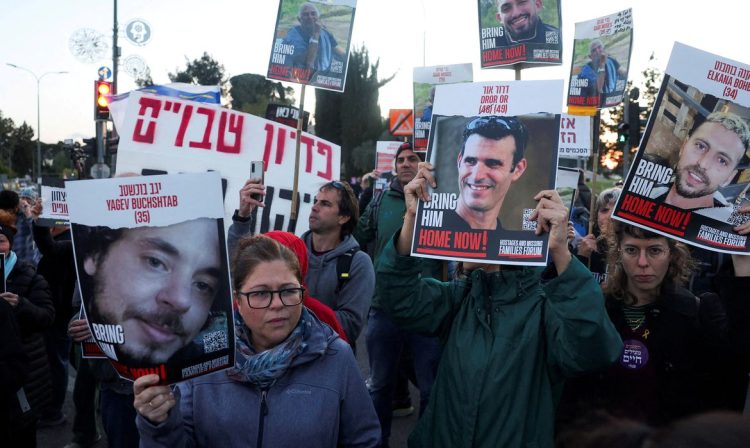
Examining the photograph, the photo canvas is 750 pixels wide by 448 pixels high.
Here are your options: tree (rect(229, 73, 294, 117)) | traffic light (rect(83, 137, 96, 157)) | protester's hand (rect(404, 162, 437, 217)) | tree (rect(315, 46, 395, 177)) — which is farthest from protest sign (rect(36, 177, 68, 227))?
tree (rect(229, 73, 294, 117))

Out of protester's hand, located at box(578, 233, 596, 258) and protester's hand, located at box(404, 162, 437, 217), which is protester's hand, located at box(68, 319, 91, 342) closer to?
protester's hand, located at box(404, 162, 437, 217)

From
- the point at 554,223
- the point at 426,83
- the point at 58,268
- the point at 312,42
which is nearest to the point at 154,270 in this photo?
the point at 554,223

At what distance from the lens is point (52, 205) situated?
6.15 metres

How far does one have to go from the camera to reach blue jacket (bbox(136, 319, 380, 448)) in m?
2.21

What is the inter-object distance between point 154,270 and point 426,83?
6.09 metres

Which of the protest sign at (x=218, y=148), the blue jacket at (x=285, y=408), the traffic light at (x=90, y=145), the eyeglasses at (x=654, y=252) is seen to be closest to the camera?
the blue jacket at (x=285, y=408)

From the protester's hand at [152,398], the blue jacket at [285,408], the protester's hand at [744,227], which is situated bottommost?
the blue jacket at [285,408]

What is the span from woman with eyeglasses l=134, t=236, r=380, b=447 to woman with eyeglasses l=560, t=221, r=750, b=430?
84cm

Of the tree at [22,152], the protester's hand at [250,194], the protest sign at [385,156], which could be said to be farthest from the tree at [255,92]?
the protester's hand at [250,194]

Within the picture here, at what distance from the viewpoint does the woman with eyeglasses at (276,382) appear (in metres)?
2.22

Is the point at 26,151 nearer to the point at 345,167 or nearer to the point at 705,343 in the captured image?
the point at 345,167

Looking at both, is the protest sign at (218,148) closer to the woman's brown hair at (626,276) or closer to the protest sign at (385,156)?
the woman's brown hair at (626,276)

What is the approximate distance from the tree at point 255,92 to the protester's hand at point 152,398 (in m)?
48.6

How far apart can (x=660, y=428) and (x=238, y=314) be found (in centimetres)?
170
